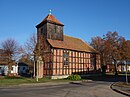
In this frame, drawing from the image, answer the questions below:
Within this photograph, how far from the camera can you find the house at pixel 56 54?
34469 millimetres

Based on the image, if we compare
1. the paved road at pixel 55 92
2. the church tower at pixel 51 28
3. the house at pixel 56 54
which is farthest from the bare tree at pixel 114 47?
the paved road at pixel 55 92

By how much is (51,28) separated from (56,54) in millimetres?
6042

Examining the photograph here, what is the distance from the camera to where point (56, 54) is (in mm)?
36188

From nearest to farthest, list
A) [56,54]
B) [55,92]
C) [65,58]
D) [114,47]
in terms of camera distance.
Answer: [55,92], [56,54], [65,58], [114,47]

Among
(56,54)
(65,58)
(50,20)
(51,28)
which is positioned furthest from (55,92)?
(50,20)

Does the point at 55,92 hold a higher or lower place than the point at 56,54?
lower

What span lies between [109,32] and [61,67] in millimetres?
19465

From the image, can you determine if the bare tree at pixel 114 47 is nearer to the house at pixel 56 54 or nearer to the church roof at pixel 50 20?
the house at pixel 56 54

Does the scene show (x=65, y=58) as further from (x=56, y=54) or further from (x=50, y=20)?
(x=50, y=20)

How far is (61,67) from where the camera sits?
36.8 meters

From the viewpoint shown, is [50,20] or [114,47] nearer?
[50,20]

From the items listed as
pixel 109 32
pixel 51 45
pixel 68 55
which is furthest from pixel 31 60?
pixel 109 32

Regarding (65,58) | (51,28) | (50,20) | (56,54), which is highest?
(50,20)

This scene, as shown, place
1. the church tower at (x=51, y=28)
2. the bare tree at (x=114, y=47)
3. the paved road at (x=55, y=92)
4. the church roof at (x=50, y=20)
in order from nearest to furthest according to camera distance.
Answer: the paved road at (x=55, y=92) < the church tower at (x=51, y=28) < the church roof at (x=50, y=20) < the bare tree at (x=114, y=47)
